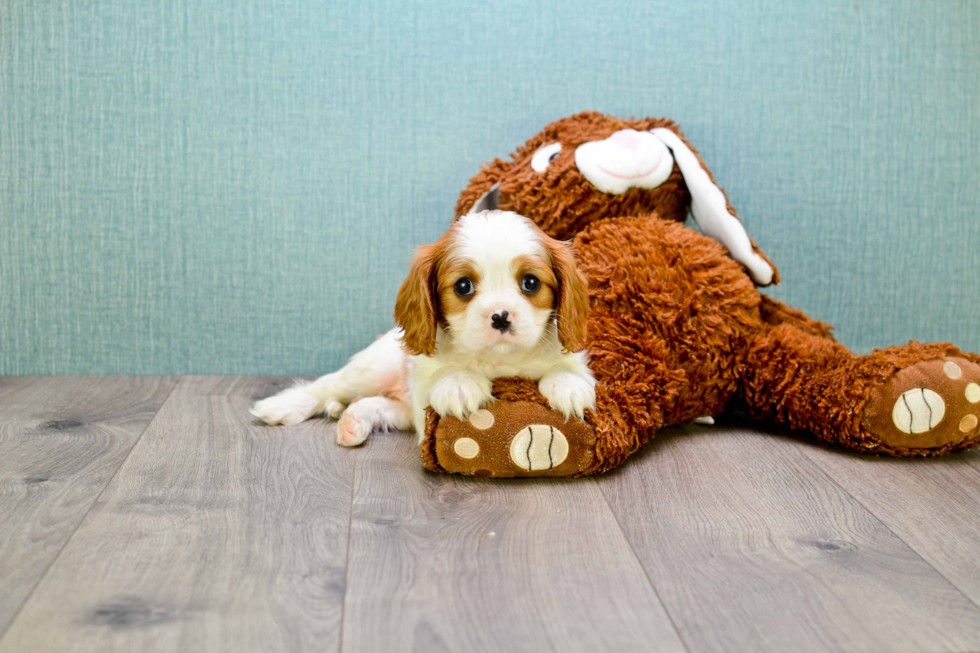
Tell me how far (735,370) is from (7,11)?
6.33 ft

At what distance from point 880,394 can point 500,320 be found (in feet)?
2.51

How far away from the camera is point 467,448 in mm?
1398

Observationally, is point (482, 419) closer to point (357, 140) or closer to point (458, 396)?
point (458, 396)

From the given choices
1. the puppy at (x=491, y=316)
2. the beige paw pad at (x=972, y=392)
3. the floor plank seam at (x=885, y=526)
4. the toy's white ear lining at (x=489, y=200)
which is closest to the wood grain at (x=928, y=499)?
the floor plank seam at (x=885, y=526)

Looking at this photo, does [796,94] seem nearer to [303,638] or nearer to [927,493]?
[927,493]

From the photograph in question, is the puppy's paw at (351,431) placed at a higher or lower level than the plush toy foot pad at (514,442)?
lower

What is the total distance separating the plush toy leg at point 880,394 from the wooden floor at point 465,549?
0.05 metres

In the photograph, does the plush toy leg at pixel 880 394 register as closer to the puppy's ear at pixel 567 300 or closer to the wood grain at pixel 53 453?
the puppy's ear at pixel 567 300

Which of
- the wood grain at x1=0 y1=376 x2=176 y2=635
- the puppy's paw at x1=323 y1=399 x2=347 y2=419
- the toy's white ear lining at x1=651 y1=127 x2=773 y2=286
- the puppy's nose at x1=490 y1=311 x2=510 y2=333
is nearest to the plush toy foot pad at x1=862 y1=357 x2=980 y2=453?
the toy's white ear lining at x1=651 y1=127 x2=773 y2=286

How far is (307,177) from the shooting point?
82.0 inches

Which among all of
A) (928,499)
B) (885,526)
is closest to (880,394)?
(928,499)

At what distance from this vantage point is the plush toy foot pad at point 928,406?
150cm

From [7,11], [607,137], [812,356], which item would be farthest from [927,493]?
[7,11]

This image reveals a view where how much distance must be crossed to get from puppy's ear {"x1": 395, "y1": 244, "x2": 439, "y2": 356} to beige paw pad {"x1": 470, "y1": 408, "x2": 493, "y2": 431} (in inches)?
5.3
